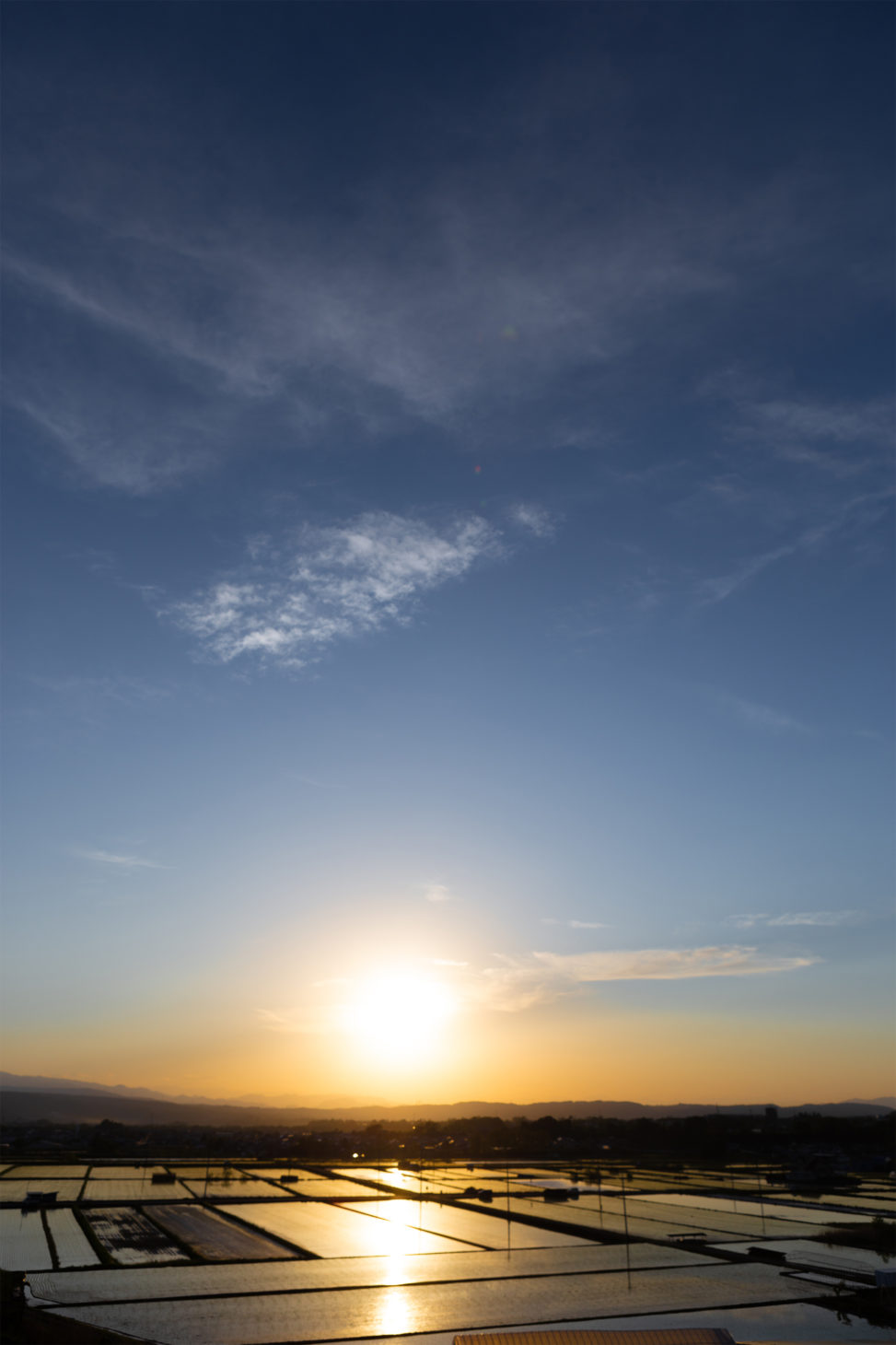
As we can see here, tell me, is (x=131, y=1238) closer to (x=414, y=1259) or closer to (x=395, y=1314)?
(x=414, y=1259)

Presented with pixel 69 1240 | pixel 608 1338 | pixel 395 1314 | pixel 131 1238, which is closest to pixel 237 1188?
pixel 131 1238

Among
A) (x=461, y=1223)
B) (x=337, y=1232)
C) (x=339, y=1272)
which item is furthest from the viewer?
(x=461, y=1223)

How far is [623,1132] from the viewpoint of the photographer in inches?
6806

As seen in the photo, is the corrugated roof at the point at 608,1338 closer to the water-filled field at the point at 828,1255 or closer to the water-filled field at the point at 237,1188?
the water-filled field at the point at 828,1255

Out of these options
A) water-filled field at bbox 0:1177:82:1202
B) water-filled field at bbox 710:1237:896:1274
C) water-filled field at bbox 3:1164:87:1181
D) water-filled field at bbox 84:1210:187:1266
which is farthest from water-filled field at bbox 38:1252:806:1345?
water-filled field at bbox 3:1164:87:1181

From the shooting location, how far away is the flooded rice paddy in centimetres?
3344

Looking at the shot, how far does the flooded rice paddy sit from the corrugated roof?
9497 millimetres

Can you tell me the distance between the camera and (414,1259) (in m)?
46.2

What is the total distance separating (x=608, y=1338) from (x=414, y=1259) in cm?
2780

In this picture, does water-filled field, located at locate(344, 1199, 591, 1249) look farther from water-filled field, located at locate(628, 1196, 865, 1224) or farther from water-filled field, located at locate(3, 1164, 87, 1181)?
water-filled field, located at locate(3, 1164, 87, 1181)

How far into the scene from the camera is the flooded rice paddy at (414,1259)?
110 ft

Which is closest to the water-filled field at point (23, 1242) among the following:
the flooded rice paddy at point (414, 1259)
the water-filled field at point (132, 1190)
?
the flooded rice paddy at point (414, 1259)

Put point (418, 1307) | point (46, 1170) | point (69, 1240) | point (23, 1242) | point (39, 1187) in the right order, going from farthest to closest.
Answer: point (46, 1170)
point (39, 1187)
point (69, 1240)
point (23, 1242)
point (418, 1307)

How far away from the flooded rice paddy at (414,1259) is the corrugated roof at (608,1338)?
9.50 meters
